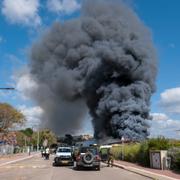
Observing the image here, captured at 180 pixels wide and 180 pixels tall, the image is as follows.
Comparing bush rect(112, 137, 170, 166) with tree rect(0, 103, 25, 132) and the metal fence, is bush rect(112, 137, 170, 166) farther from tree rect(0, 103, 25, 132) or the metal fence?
tree rect(0, 103, 25, 132)

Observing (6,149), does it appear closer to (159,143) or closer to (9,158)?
(9,158)

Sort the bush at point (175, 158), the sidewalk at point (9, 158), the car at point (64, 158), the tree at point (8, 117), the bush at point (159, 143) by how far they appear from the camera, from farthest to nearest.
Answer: the tree at point (8, 117) < the sidewalk at point (9, 158) < the car at point (64, 158) < the bush at point (159, 143) < the bush at point (175, 158)

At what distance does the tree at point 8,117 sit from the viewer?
7312 cm

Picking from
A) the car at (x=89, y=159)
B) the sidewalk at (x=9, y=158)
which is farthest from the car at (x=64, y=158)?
the sidewalk at (x=9, y=158)

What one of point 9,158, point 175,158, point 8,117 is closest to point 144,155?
point 175,158

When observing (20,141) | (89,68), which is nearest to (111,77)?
(89,68)

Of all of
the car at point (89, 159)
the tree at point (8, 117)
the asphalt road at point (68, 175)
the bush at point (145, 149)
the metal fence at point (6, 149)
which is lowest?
the asphalt road at point (68, 175)

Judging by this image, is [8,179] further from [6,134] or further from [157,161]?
[6,134]

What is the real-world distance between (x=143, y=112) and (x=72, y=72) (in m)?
14.0

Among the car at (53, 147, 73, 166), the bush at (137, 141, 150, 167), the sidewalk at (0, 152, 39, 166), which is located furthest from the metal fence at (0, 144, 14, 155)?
the bush at (137, 141, 150, 167)

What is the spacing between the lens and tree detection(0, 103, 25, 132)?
2879 inches

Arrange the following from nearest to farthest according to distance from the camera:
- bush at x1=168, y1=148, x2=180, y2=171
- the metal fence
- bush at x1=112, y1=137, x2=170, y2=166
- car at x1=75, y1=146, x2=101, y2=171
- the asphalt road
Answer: the asphalt road
bush at x1=168, y1=148, x2=180, y2=171
car at x1=75, y1=146, x2=101, y2=171
bush at x1=112, y1=137, x2=170, y2=166
the metal fence

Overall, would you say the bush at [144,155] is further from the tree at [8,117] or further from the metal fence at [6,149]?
the tree at [8,117]

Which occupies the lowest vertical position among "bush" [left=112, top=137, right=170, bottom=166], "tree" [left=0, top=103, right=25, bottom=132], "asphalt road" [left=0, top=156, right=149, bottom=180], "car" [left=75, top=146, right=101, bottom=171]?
"asphalt road" [left=0, top=156, right=149, bottom=180]
